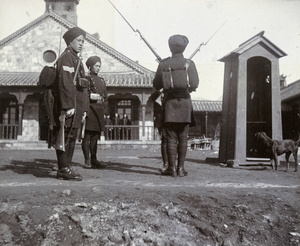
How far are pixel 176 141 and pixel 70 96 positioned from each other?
1.53 metres

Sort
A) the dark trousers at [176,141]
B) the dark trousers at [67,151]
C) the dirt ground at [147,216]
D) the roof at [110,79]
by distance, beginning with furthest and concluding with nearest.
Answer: the roof at [110,79], the dark trousers at [176,141], the dark trousers at [67,151], the dirt ground at [147,216]

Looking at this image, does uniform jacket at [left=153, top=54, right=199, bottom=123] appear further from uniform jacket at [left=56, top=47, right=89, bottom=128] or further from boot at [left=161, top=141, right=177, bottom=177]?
uniform jacket at [left=56, top=47, right=89, bottom=128]

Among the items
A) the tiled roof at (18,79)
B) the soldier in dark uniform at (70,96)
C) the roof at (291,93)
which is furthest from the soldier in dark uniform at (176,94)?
the roof at (291,93)

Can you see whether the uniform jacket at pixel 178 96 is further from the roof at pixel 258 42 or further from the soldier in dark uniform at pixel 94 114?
the roof at pixel 258 42

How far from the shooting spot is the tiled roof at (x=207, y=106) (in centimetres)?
2264

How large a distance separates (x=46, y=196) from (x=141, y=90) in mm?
14178

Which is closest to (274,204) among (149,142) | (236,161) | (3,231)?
(3,231)

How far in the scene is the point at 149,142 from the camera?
15.9m

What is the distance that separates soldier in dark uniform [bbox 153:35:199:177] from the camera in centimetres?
405

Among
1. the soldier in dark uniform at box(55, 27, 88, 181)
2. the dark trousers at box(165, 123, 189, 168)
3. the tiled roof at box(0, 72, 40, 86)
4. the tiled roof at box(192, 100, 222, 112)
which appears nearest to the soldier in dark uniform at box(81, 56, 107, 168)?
the soldier in dark uniform at box(55, 27, 88, 181)

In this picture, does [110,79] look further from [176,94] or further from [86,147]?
[176,94]

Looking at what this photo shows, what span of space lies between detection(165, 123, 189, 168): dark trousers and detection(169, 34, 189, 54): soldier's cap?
100 cm

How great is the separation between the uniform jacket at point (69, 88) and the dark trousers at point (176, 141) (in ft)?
3.89

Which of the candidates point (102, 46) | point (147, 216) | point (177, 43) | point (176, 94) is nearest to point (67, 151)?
point (176, 94)
